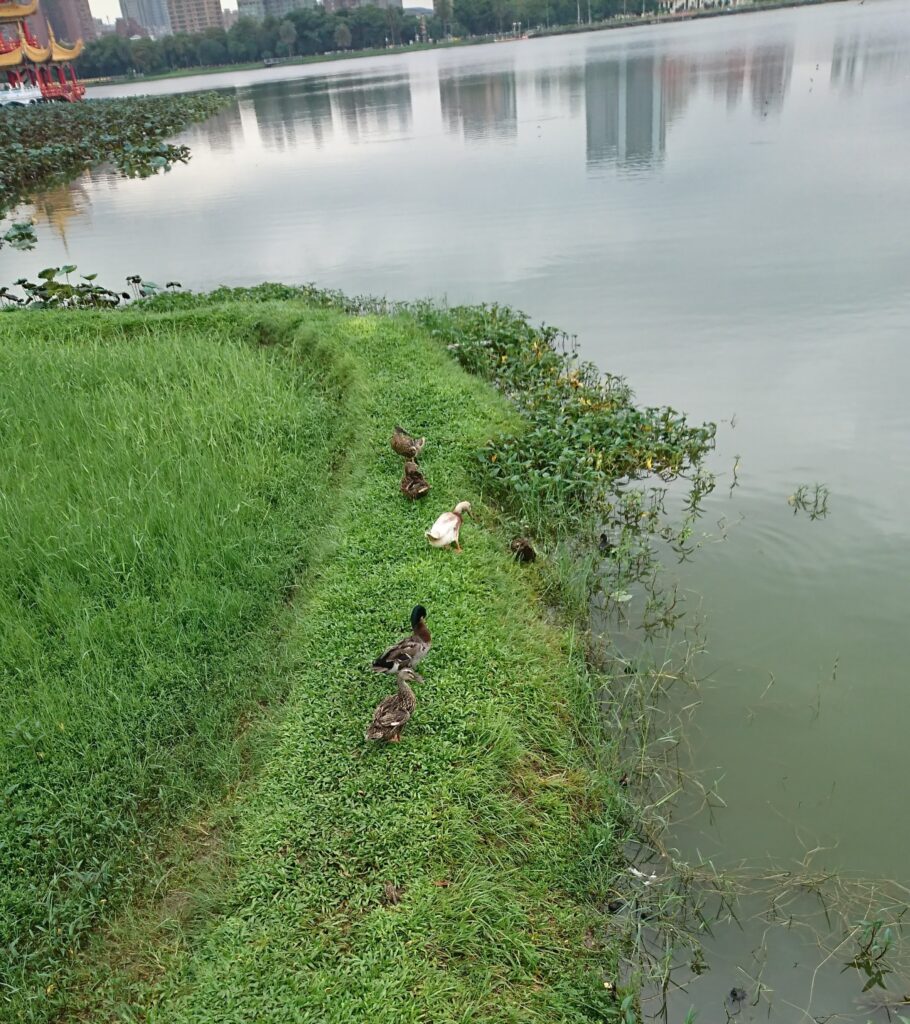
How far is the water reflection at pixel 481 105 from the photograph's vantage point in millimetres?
20598

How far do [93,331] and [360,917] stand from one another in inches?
260

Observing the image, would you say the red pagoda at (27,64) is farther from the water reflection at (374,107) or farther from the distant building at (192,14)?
the distant building at (192,14)

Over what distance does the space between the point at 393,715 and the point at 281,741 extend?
1.59ft

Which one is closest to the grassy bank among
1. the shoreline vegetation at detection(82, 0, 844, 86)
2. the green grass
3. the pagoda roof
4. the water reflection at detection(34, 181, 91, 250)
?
the green grass

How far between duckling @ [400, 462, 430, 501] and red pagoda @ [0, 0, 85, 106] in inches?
1480

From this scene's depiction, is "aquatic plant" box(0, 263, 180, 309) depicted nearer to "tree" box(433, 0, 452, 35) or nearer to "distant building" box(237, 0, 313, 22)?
"tree" box(433, 0, 452, 35)

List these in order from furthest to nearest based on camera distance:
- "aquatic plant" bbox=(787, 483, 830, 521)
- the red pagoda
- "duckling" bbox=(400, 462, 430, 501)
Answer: the red pagoda, "aquatic plant" bbox=(787, 483, 830, 521), "duckling" bbox=(400, 462, 430, 501)

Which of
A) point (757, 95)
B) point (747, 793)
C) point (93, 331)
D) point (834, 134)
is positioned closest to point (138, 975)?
point (747, 793)

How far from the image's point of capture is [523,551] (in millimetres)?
4230

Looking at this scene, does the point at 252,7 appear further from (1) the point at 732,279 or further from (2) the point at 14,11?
(1) the point at 732,279

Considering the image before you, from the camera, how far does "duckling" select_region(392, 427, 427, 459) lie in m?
4.74

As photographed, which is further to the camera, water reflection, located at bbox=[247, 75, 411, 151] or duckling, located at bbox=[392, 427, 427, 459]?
water reflection, located at bbox=[247, 75, 411, 151]

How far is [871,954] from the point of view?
245 centimetres

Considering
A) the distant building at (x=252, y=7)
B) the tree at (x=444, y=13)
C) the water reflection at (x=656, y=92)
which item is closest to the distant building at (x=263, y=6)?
the distant building at (x=252, y=7)
